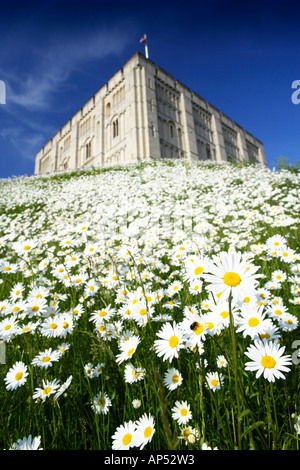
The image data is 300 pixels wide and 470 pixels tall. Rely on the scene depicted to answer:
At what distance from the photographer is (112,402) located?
132 cm

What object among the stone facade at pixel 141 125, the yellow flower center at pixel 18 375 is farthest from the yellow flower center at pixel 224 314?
the stone facade at pixel 141 125

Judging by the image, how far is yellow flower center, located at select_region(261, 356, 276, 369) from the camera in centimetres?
96

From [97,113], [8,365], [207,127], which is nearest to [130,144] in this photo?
[97,113]

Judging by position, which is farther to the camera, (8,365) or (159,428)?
(8,365)

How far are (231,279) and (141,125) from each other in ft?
110

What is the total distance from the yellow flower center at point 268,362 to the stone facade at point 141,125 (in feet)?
81.1

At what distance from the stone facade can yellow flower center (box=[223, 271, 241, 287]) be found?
24.6 meters

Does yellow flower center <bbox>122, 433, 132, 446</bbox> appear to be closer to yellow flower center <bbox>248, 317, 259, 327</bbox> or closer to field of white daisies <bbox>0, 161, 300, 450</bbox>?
field of white daisies <bbox>0, 161, 300, 450</bbox>

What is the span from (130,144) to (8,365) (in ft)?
104

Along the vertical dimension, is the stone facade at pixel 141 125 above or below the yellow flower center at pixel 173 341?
above

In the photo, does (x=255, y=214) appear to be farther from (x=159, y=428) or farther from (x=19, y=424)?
(x=19, y=424)

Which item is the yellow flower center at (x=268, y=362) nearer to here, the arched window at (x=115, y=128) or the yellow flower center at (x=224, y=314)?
the yellow flower center at (x=224, y=314)

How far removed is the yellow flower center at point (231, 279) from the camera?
901 mm

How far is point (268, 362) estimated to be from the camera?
0.96 metres
